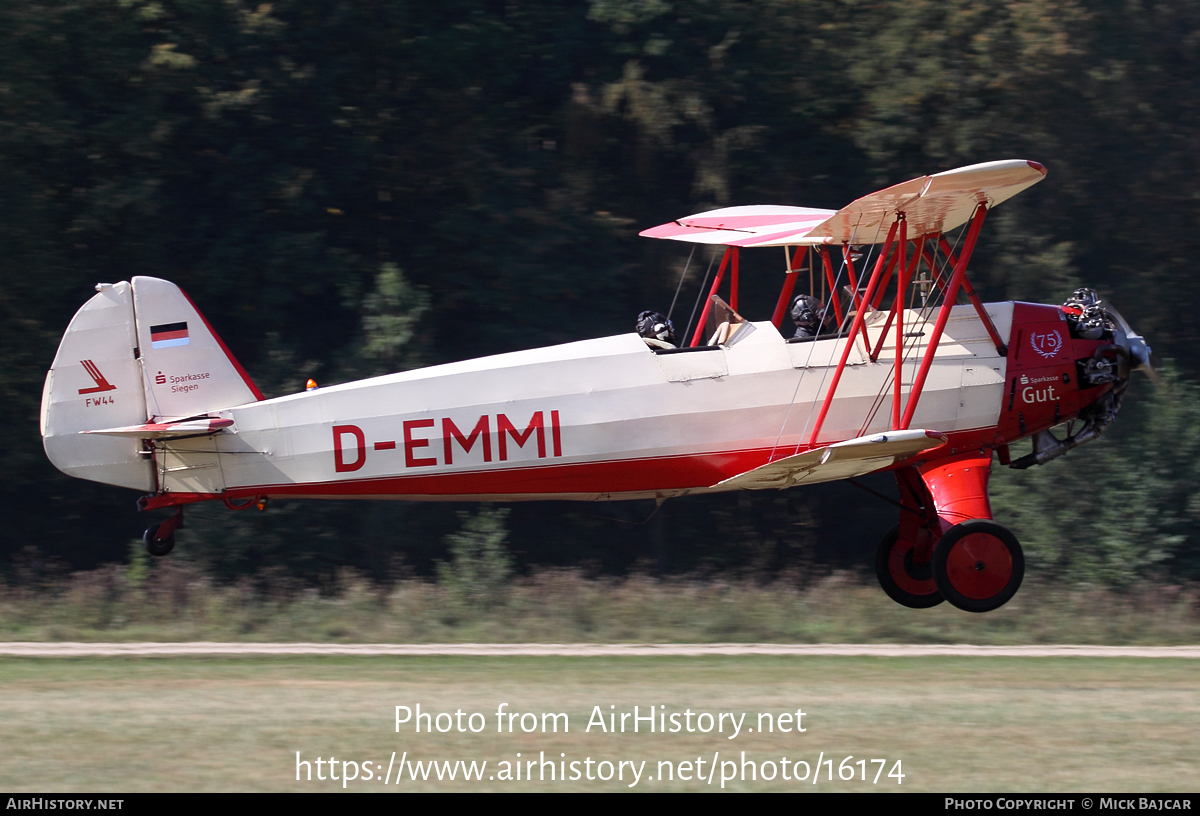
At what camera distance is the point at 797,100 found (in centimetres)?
2039

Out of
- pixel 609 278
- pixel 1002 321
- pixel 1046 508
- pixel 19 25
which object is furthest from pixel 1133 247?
pixel 19 25

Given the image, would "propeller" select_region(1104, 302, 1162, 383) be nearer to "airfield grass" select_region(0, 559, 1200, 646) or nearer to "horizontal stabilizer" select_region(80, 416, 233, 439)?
"airfield grass" select_region(0, 559, 1200, 646)

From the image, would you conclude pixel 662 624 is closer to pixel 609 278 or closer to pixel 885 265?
pixel 885 265

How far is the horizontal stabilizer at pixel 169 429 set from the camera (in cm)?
977

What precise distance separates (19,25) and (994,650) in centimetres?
1546

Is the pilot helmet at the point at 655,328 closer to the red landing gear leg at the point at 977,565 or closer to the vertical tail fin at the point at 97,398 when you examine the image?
the red landing gear leg at the point at 977,565

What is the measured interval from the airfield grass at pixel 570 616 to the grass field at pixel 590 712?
1.95m

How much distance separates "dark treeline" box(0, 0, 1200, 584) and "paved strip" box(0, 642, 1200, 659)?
432cm

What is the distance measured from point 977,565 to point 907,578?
4.87 feet

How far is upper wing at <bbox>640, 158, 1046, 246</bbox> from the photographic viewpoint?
905 centimetres

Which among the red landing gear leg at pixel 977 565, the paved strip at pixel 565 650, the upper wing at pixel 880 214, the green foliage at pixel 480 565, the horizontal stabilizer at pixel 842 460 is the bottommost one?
the green foliage at pixel 480 565

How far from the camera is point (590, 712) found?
30.2ft

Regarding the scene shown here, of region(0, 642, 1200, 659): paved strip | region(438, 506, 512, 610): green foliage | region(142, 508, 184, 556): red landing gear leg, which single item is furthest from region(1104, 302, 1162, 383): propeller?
region(142, 508, 184, 556): red landing gear leg

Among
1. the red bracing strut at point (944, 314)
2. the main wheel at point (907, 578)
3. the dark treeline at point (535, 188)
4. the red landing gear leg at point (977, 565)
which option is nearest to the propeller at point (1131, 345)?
the red bracing strut at point (944, 314)
